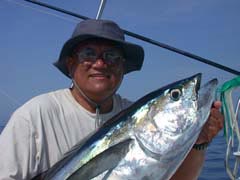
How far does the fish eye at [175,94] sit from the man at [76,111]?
393mm

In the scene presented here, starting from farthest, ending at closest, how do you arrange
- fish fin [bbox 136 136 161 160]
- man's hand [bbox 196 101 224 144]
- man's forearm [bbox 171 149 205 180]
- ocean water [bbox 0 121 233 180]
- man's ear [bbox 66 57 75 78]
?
ocean water [bbox 0 121 233 180]
man's ear [bbox 66 57 75 78]
man's forearm [bbox 171 149 205 180]
man's hand [bbox 196 101 224 144]
fish fin [bbox 136 136 161 160]

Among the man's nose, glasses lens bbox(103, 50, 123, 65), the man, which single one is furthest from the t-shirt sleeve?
glasses lens bbox(103, 50, 123, 65)

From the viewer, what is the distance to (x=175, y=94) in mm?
2512

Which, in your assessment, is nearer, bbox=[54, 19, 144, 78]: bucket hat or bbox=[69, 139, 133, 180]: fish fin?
bbox=[69, 139, 133, 180]: fish fin

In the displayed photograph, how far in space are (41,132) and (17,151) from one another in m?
0.22

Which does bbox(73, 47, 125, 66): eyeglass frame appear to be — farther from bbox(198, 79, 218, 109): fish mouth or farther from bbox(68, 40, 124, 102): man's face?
bbox(198, 79, 218, 109): fish mouth

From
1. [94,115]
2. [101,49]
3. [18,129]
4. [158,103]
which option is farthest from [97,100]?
[158,103]

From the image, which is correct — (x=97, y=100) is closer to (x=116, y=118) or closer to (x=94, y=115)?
(x=94, y=115)

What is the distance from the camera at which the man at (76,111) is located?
2.89 metres

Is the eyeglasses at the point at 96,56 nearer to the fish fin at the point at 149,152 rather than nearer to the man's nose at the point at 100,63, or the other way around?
the man's nose at the point at 100,63

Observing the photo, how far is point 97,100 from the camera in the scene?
3346 mm

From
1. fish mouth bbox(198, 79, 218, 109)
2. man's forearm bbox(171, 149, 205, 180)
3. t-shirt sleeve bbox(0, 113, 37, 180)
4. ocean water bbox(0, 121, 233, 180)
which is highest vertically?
fish mouth bbox(198, 79, 218, 109)

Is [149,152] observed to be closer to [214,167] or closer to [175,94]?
[175,94]

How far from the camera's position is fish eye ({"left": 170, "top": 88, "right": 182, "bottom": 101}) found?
250cm
